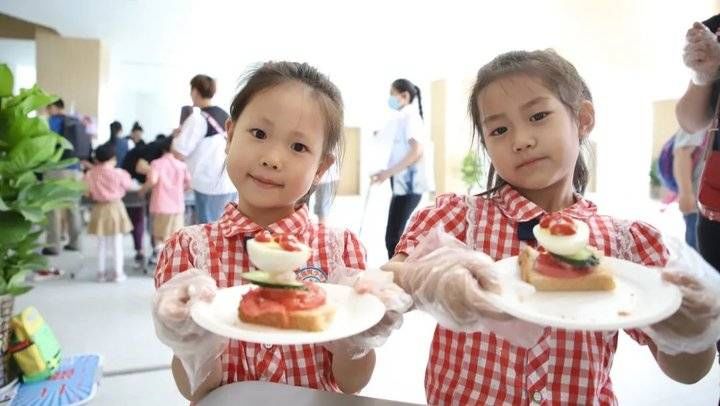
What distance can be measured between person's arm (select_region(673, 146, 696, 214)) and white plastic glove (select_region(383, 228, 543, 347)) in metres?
2.56

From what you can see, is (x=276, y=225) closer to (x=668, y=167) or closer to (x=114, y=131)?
(x=668, y=167)

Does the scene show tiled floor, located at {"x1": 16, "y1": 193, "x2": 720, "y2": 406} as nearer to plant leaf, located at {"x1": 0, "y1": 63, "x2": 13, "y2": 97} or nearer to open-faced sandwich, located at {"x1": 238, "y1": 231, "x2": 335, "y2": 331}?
plant leaf, located at {"x1": 0, "y1": 63, "x2": 13, "y2": 97}

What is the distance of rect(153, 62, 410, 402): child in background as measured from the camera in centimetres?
102

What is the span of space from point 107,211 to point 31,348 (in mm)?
2190

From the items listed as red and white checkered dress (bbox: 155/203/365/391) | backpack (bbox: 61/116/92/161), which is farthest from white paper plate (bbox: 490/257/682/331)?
backpack (bbox: 61/116/92/161)

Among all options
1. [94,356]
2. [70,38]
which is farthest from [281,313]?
[70,38]

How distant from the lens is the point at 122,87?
13789mm

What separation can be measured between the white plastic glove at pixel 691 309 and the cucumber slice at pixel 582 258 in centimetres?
12

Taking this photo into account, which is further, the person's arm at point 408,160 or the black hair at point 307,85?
the person's arm at point 408,160

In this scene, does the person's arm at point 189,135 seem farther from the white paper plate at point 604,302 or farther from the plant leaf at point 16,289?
the white paper plate at point 604,302

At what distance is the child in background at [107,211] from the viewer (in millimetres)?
4344

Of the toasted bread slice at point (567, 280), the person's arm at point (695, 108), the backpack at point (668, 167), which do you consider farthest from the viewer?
the backpack at point (668, 167)

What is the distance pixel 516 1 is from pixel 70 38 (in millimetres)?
7383

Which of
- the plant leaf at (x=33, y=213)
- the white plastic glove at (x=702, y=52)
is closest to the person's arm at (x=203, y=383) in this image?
the white plastic glove at (x=702, y=52)
